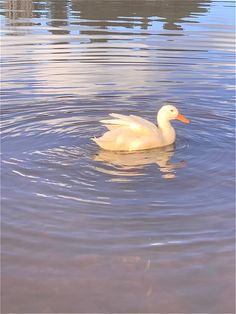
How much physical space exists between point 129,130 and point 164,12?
75.9ft

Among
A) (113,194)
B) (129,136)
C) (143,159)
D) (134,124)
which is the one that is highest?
(134,124)

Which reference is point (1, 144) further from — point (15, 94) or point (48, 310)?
point (48, 310)

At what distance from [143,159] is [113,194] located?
1470 millimetres

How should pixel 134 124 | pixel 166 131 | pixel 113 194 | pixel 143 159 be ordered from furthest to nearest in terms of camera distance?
pixel 166 131
pixel 134 124
pixel 143 159
pixel 113 194

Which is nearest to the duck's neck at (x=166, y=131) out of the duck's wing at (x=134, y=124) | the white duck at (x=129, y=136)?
the white duck at (x=129, y=136)

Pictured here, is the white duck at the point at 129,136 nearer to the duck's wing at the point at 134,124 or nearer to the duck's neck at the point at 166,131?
the duck's wing at the point at 134,124

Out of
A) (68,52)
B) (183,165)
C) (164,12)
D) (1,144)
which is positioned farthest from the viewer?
(164,12)

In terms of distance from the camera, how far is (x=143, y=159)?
8.38m

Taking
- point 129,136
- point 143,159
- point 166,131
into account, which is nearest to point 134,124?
point 129,136

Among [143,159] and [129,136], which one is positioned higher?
[129,136]

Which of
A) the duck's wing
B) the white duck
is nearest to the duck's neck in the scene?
the white duck

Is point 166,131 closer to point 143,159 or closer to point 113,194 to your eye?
point 143,159

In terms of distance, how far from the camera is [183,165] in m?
8.15

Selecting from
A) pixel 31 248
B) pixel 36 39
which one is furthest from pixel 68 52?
pixel 31 248
